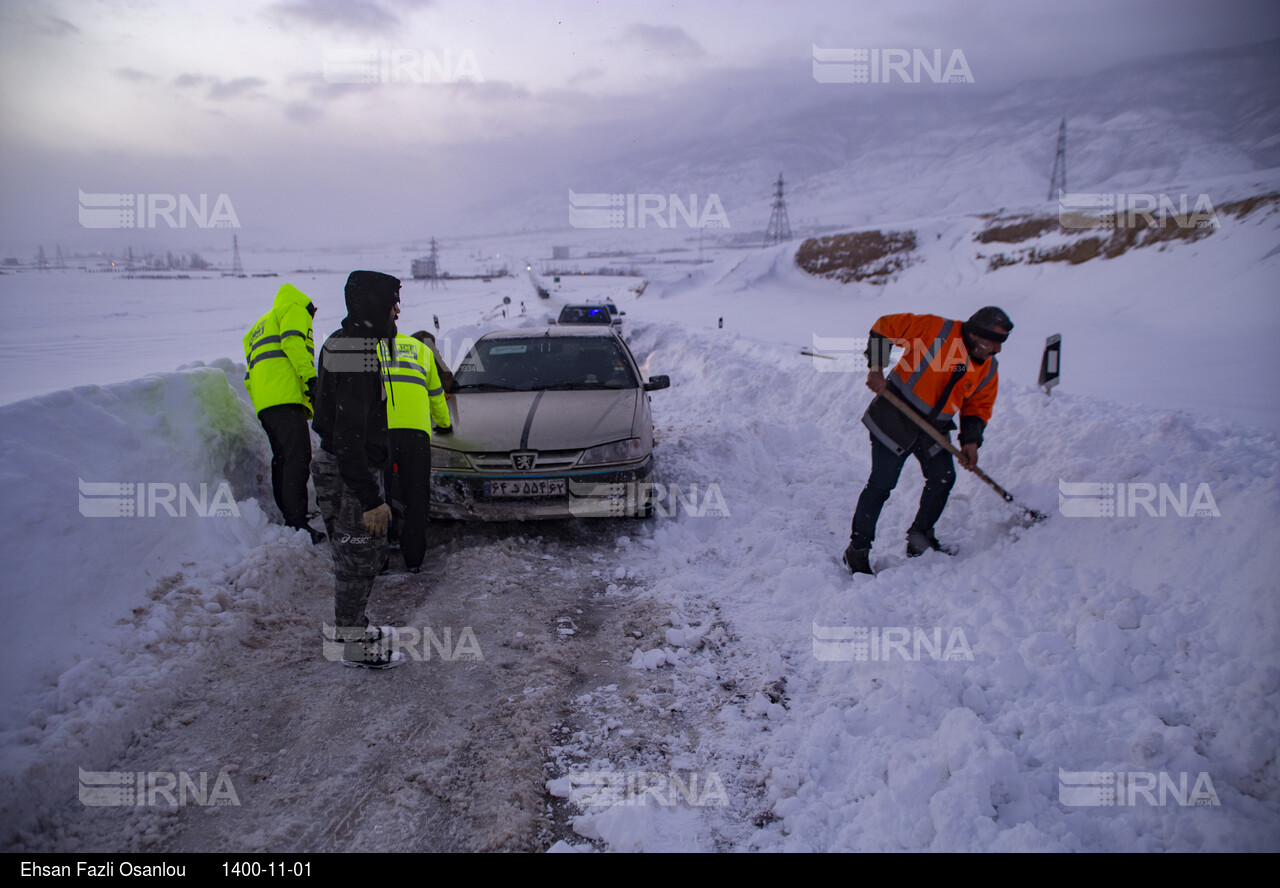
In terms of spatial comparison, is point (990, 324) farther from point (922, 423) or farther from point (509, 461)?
point (509, 461)

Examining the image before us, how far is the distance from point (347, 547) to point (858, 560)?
10.2 ft

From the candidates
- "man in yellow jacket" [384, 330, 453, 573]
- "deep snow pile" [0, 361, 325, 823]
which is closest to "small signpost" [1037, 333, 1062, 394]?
"man in yellow jacket" [384, 330, 453, 573]

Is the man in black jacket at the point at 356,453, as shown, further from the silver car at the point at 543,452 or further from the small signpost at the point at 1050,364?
the small signpost at the point at 1050,364

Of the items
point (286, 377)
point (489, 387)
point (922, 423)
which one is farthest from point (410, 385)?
point (922, 423)

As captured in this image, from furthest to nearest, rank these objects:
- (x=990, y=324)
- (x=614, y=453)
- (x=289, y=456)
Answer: (x=614, y=453) → (x=289, y=456) → (x=990, y=324)

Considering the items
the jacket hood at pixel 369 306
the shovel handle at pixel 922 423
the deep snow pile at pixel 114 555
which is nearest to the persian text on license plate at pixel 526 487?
the deep snow pile at pixel 114 555

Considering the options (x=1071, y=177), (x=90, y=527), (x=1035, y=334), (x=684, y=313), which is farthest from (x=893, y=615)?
(x=1071, y=177)

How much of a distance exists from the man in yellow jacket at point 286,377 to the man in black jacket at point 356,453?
3.61 ft

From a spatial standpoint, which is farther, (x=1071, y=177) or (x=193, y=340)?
(x=1071, y=177)

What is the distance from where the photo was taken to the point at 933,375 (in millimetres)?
3881

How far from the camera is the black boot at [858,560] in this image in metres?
4.07
